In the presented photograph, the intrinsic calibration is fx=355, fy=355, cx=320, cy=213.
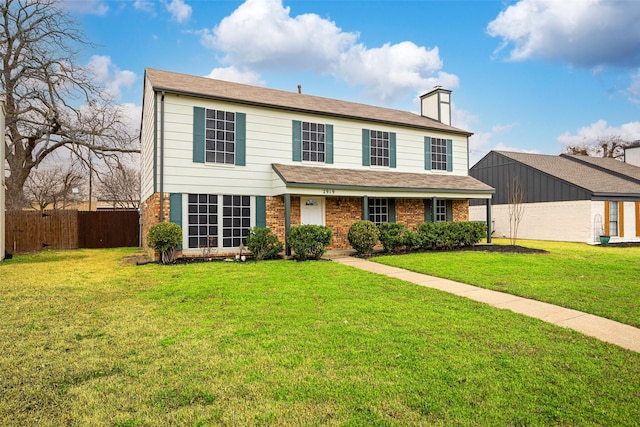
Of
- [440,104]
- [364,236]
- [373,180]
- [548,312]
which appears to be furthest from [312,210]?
[440,104]

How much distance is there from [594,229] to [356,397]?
64.8 ft

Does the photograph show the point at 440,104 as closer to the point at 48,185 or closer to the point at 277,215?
the point at 277,215

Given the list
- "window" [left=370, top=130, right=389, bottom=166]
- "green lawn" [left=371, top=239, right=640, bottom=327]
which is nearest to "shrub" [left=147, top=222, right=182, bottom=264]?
"green lawn" [left=371, top=239, right=640, bottom=327]

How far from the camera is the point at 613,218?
59.8ft

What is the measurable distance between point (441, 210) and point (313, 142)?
7026 millimetres

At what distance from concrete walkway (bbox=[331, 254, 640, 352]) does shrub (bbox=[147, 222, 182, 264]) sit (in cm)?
633

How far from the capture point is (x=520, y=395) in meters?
2.91

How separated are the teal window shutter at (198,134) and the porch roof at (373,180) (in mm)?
2532

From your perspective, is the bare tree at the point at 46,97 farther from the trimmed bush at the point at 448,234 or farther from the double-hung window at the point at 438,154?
the trimmed bush at the point at 448,234

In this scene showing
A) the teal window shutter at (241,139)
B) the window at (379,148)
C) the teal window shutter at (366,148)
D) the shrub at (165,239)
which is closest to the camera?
the shrub at (165,239)

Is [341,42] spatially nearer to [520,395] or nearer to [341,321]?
[341,321]

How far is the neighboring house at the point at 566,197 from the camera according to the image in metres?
17.8

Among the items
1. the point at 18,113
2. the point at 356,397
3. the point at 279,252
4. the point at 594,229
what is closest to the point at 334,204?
the point at 279,252

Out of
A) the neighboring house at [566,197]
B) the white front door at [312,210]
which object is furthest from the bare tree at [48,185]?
the neighboring house at [566,197]
